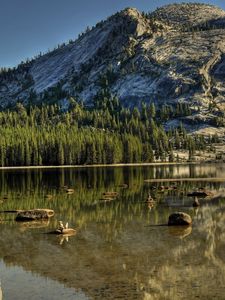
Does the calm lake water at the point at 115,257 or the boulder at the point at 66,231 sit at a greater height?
the boulder at the point at 66,231

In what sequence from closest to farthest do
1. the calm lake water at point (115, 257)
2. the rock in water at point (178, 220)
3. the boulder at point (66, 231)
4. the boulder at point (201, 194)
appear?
the calm lake water at point (115, 257) < the boulder at point (66, 231) < the rock in water at point (178, 220) < the boulder at point (201, 194)

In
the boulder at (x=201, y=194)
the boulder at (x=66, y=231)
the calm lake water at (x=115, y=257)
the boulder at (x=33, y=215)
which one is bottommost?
the calm lake water at (x=115, y=257)

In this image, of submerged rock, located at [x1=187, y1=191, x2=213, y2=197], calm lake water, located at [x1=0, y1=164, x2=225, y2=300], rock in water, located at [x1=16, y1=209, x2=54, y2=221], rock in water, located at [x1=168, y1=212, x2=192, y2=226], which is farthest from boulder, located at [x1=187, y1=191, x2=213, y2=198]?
rock in water, located at [x1=16, y1=209, x2=54, y2=221]

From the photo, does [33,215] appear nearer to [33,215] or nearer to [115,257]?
[33,215]

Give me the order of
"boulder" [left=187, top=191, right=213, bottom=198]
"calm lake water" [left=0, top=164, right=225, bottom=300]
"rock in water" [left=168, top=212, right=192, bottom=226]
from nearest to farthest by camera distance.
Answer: "calm lake water" [left=0, top=164, right=225, bottom=300]
"rock in water" [left=168, top=212, right=192, bottom=226]
"boulder" [left=187, top=191, right=213, bottom=198]

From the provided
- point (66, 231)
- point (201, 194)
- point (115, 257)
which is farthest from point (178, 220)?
point (201, 194)

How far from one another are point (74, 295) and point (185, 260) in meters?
12.6

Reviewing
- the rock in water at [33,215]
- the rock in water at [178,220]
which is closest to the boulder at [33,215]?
the rock in water at [33,215]

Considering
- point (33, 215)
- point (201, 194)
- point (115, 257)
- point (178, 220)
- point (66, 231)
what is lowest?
point (115, 257)

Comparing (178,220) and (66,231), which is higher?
(178,220)

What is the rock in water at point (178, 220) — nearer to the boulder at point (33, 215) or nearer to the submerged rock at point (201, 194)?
the boulder at point (33, 215)

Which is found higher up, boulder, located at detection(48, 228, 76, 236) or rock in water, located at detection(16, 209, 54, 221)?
rock in water, located at detection(16, 209, 54, 221)

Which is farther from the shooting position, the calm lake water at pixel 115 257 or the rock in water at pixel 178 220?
the rock in water at pixel 178 220

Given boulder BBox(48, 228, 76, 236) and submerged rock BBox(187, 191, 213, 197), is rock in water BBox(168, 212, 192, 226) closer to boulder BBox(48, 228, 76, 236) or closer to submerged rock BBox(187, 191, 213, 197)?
boulder BBox(48, 228, 76, 236)
